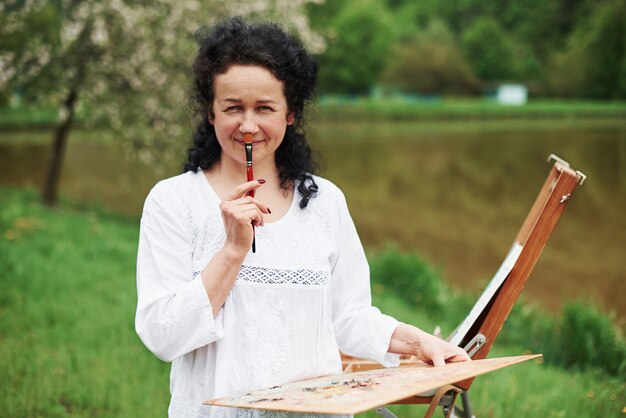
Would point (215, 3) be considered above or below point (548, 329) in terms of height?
above

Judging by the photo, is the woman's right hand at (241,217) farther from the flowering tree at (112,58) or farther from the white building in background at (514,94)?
the white building in background at (514,94)

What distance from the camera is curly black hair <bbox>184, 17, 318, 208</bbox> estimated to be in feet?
6.57

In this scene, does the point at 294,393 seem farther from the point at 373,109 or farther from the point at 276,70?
the point at 373,109

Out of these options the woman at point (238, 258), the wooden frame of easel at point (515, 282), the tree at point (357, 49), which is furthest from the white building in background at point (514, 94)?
the woman at point (238, 258)

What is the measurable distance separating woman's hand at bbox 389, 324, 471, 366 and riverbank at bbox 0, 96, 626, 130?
34.9 ft

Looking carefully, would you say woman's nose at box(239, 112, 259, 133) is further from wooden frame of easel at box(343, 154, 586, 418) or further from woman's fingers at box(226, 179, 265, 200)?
wooden frame of easel at box(343, 154, 586, 418)

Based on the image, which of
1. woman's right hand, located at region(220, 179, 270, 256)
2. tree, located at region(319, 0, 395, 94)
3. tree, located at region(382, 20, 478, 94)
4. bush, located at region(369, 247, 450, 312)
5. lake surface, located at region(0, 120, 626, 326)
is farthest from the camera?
tree, located at region(319, 0, 395, 94)

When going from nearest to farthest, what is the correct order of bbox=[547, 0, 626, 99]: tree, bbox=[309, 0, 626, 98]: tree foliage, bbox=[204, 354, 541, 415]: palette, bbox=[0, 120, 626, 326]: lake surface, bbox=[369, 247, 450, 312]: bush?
bbox=[204, 354, 541, 415]: palette → bbox=[369, 247, 450, 312]: bush → bbox=[0, 120, 626, 326]: lake surface → bbox=[547, 0, 626, 99]: tree → bbox=[309, 0, 626, 98]: tree foliage

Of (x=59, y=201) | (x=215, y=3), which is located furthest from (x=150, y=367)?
(x=59, y=201)

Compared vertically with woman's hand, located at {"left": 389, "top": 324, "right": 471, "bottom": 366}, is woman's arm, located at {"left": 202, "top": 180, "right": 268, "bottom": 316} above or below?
above

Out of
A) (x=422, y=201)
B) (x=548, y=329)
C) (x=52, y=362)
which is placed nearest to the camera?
(x=52, y=362)

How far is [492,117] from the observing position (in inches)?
1379

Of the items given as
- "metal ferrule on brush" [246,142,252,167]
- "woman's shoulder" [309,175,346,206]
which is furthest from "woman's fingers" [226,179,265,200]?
"woman's shoulder" [309,175,346,206]

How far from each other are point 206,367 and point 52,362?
9.45ft
